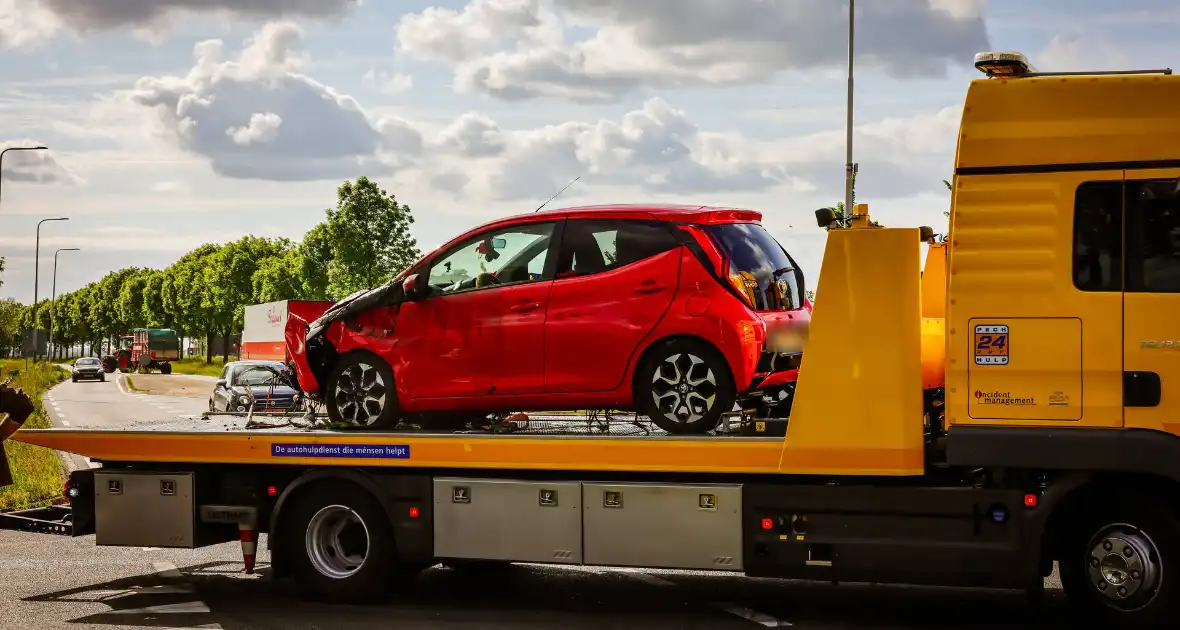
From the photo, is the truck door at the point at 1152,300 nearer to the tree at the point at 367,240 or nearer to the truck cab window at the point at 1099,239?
the truck cab window at the point at 1099,239

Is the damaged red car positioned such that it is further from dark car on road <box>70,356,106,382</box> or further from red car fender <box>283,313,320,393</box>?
dark car on road <box>70,356,106,382</box>

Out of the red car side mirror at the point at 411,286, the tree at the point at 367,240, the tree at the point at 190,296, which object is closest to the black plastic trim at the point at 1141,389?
Result: the red car side mirror at the point at 411,286

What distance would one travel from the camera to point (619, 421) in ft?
29.4

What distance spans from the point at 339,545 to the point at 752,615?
9.31 ft

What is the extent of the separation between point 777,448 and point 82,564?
6.08 metres

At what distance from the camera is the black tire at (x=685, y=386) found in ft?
27.8

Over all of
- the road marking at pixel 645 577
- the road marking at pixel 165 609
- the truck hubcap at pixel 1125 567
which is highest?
the truck hubcap at pixel 1125 567

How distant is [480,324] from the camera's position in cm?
915

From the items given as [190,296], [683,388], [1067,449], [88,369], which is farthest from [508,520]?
[190,296]

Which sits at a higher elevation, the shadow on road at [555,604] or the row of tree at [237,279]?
the row of tree at [237,279]

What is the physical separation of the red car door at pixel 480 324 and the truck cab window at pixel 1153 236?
12.0 feet

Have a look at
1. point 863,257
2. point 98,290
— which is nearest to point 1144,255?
point 863,257

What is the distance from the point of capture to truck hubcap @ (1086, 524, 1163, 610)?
23.9ft

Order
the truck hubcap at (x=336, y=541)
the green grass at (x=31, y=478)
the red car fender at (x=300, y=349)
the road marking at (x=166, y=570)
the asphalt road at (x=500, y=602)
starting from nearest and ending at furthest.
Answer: the asphalt road at (x=500, y=602), the truck hubcap at (x=336, y=541), the red car fender at (x=300, y=349), the road marking at (x=166, y=570), the green grass at (x=31, y=478)
